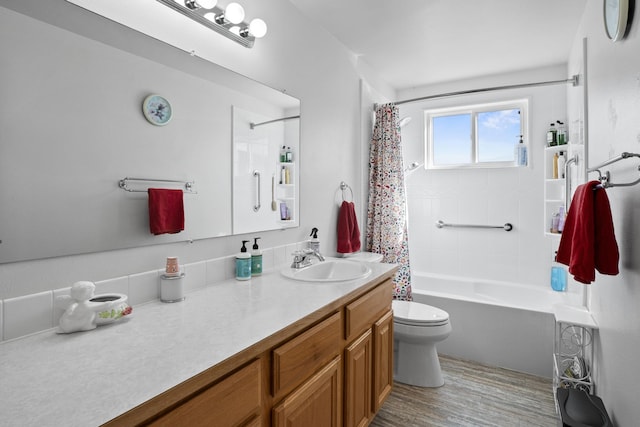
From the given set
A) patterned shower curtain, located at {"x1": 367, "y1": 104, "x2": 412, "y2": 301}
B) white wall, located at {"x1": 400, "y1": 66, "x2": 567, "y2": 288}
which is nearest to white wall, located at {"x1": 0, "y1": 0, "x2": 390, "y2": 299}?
patterned shower curtain, located at {"x1": 367, "y1": 104, "x2": 412, "y2": 301}

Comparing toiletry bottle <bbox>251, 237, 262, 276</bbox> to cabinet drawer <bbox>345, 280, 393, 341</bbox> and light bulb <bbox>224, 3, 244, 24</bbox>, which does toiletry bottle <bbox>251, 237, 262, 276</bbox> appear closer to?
cabinet drawer <bbox>345, 280, 393, 341</bbox>

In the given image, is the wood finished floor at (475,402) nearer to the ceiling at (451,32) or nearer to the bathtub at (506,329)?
the bathtub at (506,329)

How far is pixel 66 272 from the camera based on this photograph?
1.12 meters

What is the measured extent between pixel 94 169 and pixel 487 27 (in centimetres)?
265

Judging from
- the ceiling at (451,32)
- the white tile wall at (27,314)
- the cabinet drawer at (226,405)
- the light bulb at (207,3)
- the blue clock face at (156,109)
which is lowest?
the cabinet drawer at (226,405)

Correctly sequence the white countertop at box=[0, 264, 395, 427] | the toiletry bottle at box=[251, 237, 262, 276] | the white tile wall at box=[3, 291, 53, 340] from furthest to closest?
the toiletry bottle at box=[251, 237, 262, 276] < the white tile wall at box=[3, 291, 53, 340] < the white countertop at box=[0, 264, 395, 427]

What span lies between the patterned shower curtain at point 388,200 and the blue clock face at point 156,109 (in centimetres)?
214

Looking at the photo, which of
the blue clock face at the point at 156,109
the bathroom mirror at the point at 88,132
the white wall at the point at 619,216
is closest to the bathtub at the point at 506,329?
the white wall at the point at 619,216

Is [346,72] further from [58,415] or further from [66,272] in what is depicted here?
[58,415]

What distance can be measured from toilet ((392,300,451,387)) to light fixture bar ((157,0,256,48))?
6.59ft

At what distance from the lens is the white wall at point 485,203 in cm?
333

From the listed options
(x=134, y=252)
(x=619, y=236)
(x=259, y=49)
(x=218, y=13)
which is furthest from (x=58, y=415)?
(x=619, y=236)

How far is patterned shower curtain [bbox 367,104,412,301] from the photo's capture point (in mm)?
3127

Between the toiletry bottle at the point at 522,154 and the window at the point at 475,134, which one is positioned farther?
the window at the point at 475,134
